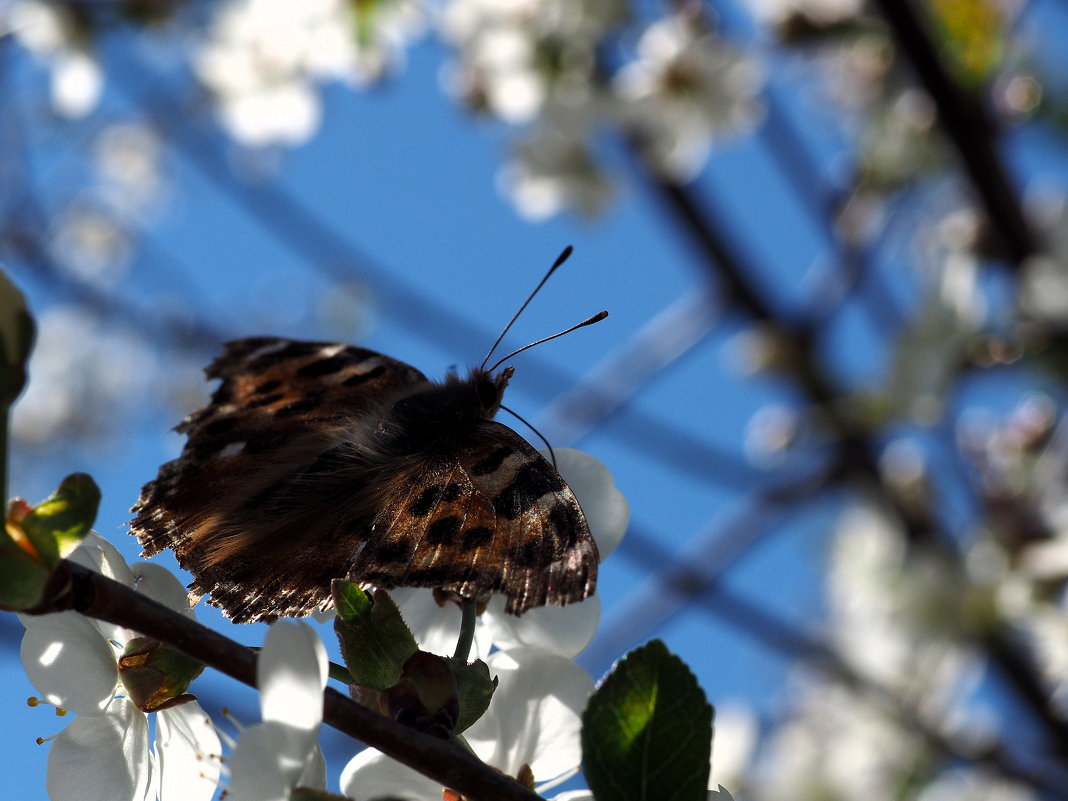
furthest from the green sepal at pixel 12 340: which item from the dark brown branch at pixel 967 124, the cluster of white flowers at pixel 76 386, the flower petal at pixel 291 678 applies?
the cluster of white flowers at pixel 76 386

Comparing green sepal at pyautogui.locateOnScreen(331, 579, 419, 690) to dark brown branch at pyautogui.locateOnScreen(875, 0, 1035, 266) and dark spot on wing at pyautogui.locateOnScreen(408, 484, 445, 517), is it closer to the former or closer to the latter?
dark spot on wing at pyautogui.locateOnScreen(408, 484, 445, 517)

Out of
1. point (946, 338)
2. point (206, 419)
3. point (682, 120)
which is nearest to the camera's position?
point (206, 419)

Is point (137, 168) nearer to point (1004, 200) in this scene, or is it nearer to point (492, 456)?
point (1004, 200)

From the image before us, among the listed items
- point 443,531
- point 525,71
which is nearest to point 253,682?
point 443,531

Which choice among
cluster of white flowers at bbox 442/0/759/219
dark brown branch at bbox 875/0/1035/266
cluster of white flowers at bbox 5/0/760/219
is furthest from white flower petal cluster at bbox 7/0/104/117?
dark brown branch at bbox 875/0/1035/266

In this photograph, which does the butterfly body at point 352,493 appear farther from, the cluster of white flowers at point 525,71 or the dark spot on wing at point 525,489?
the cluster of white flowers at point 525,71

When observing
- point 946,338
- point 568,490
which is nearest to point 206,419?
point 568,490

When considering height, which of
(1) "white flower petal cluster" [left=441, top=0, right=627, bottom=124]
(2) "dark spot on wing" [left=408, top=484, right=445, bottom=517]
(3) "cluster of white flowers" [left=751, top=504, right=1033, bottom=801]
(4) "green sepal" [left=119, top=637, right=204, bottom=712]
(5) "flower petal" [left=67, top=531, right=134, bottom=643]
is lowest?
(4) "green sepal" [left=119, top=637, right=204, bottom=712]
